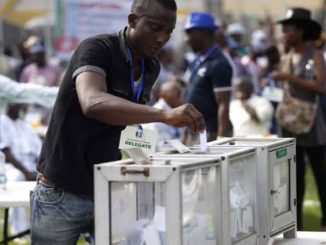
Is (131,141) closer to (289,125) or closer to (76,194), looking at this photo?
(76,194)

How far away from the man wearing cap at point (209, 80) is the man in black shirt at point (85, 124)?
3.53 m

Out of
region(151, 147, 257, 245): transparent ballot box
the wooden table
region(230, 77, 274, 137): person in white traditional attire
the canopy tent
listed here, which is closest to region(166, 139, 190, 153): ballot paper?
region(151, 147, 257, 245): transparent ballot box

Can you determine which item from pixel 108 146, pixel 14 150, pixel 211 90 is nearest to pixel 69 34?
pixel 14 150

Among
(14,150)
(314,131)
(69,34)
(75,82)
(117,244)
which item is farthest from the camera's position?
(69,34)

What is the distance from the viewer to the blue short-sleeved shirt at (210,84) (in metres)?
7.30

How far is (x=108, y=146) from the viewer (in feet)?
12.2

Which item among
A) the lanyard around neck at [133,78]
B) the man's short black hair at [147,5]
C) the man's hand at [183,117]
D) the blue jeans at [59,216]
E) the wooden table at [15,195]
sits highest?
the man's short black hair at [147,5]

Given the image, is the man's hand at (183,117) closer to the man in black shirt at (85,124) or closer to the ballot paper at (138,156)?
the ballot paper at (138,156)

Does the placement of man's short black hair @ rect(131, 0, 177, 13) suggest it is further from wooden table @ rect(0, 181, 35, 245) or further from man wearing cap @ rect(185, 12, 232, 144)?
man wearing cap @ rect(185, 12, 232, 144)

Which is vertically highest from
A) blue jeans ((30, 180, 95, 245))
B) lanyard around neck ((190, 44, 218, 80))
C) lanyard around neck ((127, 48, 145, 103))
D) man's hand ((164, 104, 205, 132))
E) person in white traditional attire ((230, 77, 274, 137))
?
lanyard around neck ((190, 44, 218, 80))

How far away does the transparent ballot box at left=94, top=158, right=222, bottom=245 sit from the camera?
3.11 meters

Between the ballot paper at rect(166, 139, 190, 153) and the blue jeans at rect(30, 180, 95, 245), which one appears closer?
the ballot paper at rect(166, 139, 190, 153)

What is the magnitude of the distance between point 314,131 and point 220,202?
3.98 m

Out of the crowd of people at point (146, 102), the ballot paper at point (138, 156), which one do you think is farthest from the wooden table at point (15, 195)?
the ballot paper at point (138, 156)
